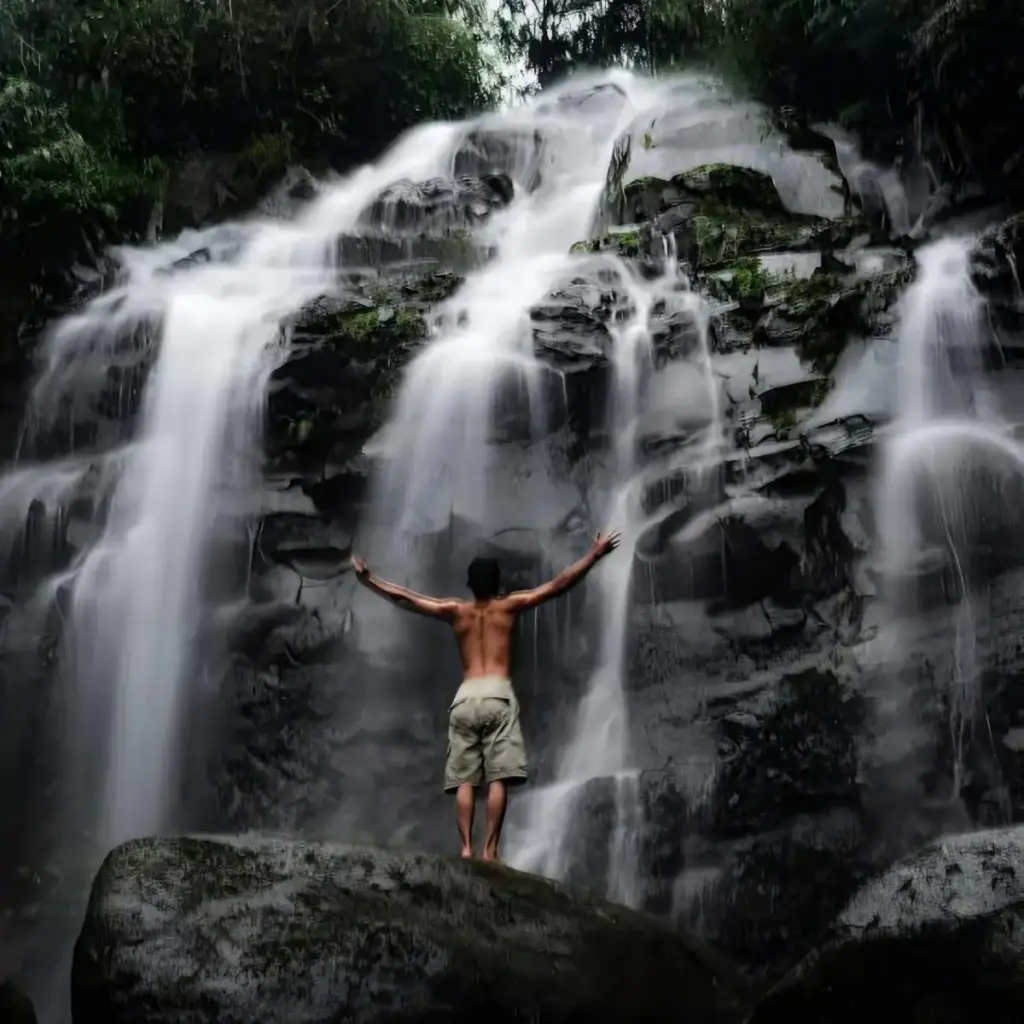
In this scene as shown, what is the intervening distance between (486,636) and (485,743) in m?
0.52

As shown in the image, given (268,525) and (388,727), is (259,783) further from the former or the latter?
(268,525)

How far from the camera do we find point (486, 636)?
5859 millimetres

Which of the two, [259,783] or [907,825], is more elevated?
[259,783]

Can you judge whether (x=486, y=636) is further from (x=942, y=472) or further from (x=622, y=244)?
A: (x=622, y=244)

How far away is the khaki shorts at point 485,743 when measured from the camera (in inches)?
223

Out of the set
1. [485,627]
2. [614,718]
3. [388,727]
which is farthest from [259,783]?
[485,627]

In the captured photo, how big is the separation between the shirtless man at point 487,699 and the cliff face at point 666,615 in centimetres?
164

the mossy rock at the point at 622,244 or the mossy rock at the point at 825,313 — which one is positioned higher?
the mossy rock at the point at 622,244

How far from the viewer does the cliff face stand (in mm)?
7168

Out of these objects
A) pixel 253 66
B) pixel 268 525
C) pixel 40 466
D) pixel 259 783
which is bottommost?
pixel 259 783

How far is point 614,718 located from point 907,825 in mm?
1908

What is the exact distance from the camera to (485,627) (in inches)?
231

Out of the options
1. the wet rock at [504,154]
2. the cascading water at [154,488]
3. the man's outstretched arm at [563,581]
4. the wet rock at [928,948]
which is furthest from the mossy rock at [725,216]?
the wet rock at [928,948]

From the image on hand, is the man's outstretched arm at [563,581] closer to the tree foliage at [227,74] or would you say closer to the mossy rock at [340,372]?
the mossy rock at [340,372]
